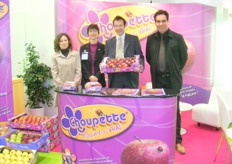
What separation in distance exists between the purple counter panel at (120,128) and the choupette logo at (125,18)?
304 centimetres

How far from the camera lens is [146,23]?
579cm

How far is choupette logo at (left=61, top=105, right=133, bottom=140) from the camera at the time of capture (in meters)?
2.56

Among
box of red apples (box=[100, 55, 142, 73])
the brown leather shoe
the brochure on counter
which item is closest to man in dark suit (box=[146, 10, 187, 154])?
the brown leather shoe

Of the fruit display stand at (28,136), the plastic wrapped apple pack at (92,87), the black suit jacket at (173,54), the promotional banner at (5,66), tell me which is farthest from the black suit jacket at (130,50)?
the promotional banner at (5,66)

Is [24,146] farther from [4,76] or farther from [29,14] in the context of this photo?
[29,14]

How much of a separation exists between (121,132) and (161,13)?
1604mm

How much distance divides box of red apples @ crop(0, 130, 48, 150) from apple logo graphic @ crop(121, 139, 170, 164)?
4.23 feet

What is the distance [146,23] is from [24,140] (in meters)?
3.54

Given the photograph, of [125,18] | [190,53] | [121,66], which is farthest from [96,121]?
[190,53]

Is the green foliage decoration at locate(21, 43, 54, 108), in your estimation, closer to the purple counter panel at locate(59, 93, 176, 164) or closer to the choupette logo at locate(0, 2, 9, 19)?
the choupette logo at locate(0, 2, 9, 19)

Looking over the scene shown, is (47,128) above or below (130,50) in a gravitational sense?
below

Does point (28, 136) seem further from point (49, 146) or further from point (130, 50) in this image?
point (130, 50)

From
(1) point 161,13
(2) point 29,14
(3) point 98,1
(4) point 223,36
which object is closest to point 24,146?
(1) point 161,13

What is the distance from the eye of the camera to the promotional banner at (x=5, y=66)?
3.85m
